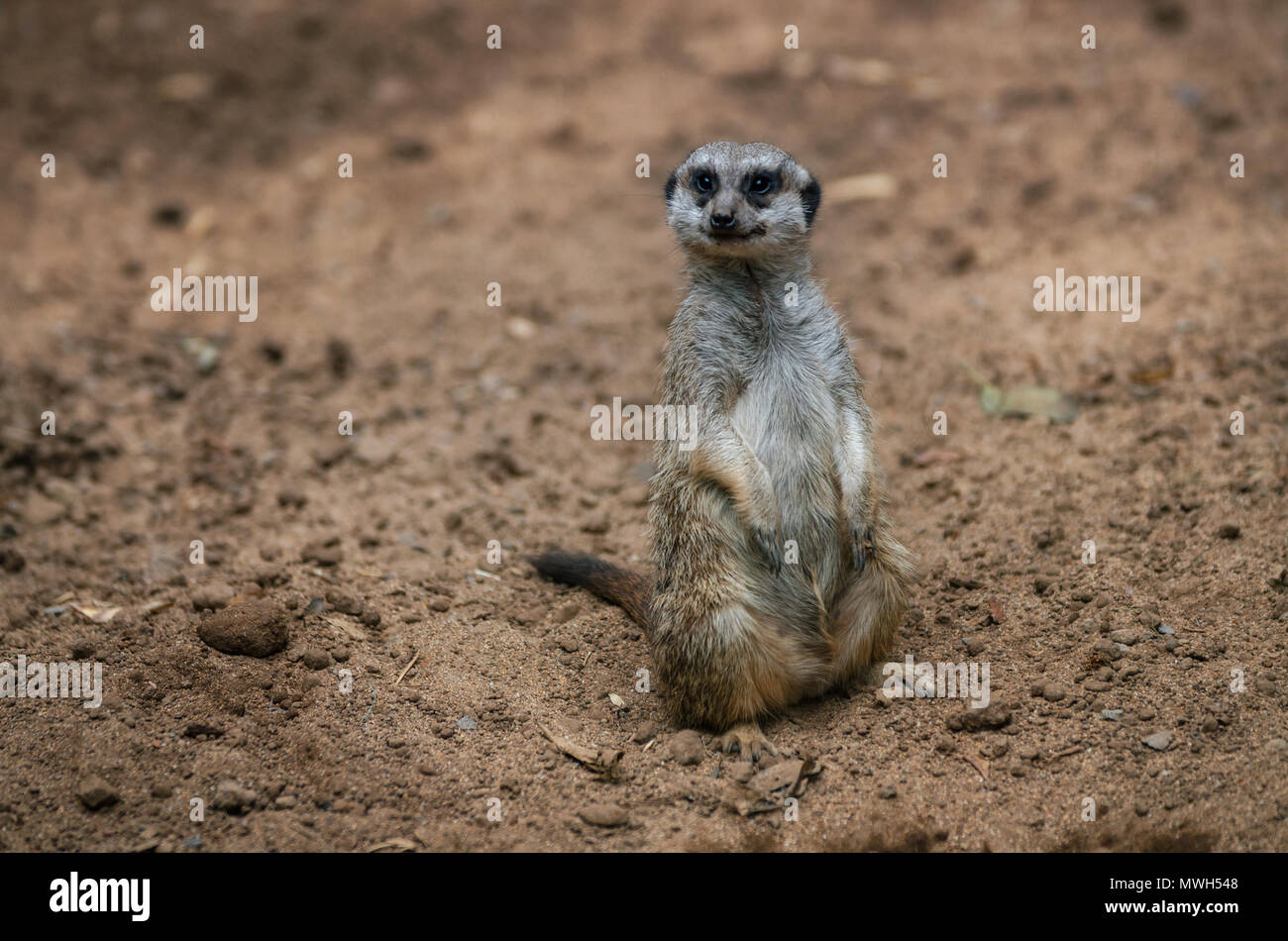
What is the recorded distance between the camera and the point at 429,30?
9.16 meters

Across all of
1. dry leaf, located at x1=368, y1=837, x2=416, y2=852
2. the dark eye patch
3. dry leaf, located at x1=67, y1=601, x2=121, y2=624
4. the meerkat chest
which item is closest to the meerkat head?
the dark eye patch

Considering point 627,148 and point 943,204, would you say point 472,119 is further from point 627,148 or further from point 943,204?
point 943,204

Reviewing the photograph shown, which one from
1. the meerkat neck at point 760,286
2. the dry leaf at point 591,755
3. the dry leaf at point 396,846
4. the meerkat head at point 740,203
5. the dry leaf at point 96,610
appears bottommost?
the dry leaf at point 396,846

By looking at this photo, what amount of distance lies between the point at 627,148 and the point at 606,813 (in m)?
5.68

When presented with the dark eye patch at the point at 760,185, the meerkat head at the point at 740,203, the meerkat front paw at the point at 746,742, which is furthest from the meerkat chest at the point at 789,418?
the meerkat front paw at the point at 746,742

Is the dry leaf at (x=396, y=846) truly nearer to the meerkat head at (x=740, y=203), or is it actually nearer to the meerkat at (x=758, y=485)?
the meerkat at (x=758, y=485)

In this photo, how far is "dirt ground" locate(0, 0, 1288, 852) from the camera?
354 centimetres

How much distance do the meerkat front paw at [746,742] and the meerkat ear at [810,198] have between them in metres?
1.80

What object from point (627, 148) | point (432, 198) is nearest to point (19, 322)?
point (432, 198)

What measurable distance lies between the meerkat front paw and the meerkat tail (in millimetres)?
615

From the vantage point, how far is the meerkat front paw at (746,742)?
371cm

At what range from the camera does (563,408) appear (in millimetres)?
6184

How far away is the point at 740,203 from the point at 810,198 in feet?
1.47

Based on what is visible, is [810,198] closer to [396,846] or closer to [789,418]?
[789,418]
